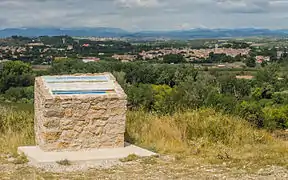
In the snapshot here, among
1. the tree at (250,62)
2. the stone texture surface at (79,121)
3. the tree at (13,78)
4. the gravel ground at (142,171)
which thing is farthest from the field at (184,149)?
the tree at (250,62)

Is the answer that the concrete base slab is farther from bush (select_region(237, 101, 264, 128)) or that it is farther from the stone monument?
bush (select_region(237, 101, 264, 128))

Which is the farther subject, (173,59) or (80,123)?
(173,59)

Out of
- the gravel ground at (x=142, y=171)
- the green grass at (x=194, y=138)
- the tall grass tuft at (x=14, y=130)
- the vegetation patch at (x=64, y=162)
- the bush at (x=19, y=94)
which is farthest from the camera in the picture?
the bush at (x=19, y=94)

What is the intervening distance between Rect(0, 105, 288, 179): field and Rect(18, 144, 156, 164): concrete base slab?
7.9 inches

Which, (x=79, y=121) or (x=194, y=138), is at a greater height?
(x=79, y=121)

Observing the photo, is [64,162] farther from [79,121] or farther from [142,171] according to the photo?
[142,171]

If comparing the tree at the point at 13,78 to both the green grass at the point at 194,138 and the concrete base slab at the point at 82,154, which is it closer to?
the green grass at the point at 194,138

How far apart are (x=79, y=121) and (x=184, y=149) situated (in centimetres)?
179

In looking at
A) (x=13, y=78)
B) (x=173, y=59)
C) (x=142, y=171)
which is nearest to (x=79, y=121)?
(x=142, y=171)

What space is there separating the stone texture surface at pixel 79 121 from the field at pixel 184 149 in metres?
0.63

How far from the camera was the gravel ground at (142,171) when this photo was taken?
5957 millimetres

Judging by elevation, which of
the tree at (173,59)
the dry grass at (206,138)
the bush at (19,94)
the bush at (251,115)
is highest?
the dry grass at (206,138)

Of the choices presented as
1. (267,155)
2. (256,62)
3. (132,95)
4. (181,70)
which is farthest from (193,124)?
→ (256,62)

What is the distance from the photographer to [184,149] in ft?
25.4
